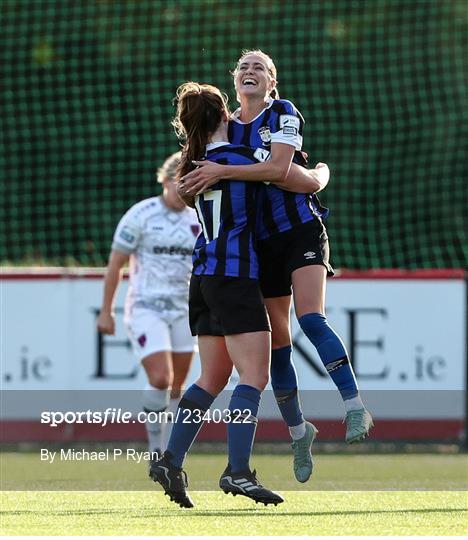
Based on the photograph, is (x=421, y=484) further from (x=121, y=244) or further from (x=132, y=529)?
(x=132, y=529)

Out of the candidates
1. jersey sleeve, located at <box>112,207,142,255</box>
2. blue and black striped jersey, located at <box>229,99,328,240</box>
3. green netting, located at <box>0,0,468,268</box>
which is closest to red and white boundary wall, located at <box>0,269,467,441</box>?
jersey sleeve, located at <box>112,207,142,255</box>

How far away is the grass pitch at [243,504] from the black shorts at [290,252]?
3.40ft

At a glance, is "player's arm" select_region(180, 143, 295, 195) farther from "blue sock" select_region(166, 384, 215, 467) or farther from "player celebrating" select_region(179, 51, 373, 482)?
"blue sock" select_region(166, 384, 215, 467)

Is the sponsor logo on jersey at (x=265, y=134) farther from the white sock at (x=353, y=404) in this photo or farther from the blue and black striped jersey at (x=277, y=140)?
the white sock at (x=353, y=404)

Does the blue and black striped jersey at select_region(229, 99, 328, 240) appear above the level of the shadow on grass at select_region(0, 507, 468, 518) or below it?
above

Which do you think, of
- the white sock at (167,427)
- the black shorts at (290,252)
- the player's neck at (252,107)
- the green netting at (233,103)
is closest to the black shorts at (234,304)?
the black shorts at (290,252)

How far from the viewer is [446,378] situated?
1182 centimetres

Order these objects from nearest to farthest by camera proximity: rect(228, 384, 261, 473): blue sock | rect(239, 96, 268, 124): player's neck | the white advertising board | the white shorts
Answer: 1. rect(228, 384, 261, 473): blue sock
2. rect(239, 96, 268, 124): player's neck
3. the white shorts
4. the white advertising board

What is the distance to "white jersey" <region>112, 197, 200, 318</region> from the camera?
875 centimetres

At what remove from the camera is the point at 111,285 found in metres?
8.78

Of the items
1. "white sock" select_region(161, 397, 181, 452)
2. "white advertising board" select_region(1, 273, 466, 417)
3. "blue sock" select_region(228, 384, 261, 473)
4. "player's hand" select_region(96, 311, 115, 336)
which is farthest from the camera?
"white advertising board" select_region(1, 273, 466, 417)

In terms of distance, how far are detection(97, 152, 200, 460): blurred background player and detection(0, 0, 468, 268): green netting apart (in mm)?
7448

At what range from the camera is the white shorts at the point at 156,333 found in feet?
28.5

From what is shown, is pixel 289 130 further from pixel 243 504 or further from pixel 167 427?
pixel 167 427
